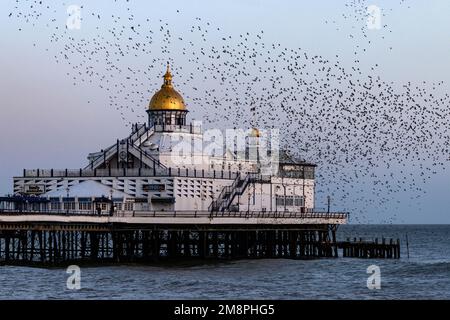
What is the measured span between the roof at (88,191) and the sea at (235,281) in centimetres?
1175

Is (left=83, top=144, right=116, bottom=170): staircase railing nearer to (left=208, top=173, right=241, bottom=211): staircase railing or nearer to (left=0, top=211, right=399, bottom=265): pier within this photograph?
(left=0, top=211, right=399, bottom=265): pier

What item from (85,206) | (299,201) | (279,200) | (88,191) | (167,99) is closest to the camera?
(85,206)

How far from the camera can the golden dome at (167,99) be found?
116 m

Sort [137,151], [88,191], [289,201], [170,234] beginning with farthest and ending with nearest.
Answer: [289,201]
[137,151]
[170,234]
[88,191]

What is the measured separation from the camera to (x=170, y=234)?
107m

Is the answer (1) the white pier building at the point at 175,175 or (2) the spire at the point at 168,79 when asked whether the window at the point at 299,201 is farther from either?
(2) the spire at the point at 168,79

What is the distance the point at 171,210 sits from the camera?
10225 cm

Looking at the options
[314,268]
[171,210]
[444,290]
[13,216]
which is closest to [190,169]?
[171,210]

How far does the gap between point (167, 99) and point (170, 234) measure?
50.5ft

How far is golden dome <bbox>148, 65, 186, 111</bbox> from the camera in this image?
11650 centimetres

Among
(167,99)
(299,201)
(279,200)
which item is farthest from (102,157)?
(299,201)

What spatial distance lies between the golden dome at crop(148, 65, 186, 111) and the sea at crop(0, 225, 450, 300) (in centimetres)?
2184

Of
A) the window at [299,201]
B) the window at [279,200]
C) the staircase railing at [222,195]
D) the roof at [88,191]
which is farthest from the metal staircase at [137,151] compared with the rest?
the window at [299,201]

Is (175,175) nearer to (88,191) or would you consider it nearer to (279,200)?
(88,191)
